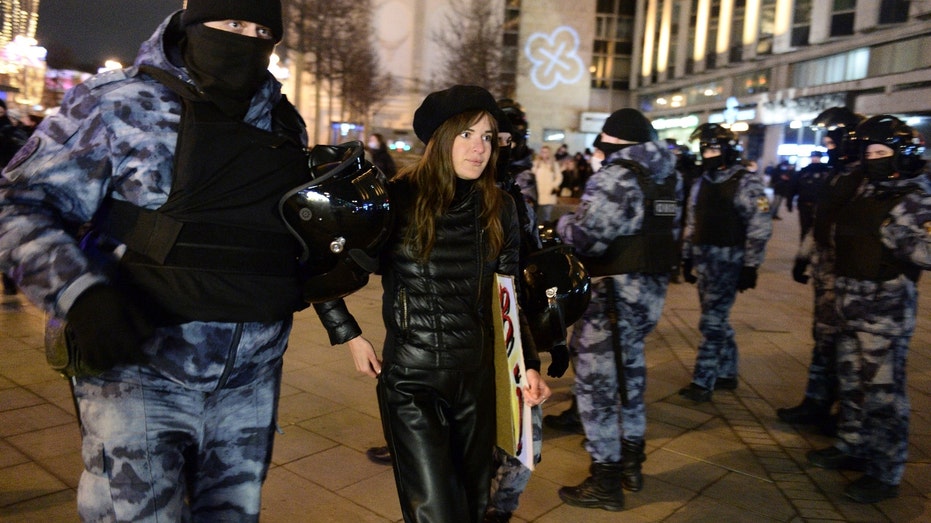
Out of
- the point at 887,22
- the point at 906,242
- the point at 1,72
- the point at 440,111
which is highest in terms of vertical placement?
the point at 887,22

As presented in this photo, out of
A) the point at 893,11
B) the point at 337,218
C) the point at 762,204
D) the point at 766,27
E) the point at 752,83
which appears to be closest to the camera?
the point at 337,218

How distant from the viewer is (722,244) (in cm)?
586

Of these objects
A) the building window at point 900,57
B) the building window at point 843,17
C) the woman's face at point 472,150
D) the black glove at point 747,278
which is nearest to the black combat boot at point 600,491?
the woman's face at point 472,150

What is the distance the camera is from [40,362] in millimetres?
5500

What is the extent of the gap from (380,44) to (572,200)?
3050cm

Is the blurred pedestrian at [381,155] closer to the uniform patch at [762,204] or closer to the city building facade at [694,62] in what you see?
the uniform patch at [762,204]

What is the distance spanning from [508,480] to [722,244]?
3.53 m

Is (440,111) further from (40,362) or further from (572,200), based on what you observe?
(572,200)

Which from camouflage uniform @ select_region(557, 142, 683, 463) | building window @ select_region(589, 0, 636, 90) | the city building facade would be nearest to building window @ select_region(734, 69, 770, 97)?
the city building facade

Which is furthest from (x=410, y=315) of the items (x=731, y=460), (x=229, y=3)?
(x=731, y=460)

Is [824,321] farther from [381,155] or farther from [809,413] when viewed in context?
[381,155]

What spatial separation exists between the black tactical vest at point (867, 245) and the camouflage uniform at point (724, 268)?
131 centimetres

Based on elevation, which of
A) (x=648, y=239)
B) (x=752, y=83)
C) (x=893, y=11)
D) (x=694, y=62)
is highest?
(x=694, y=62)

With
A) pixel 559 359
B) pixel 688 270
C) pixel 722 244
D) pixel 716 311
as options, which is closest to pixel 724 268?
pixel 722 244
